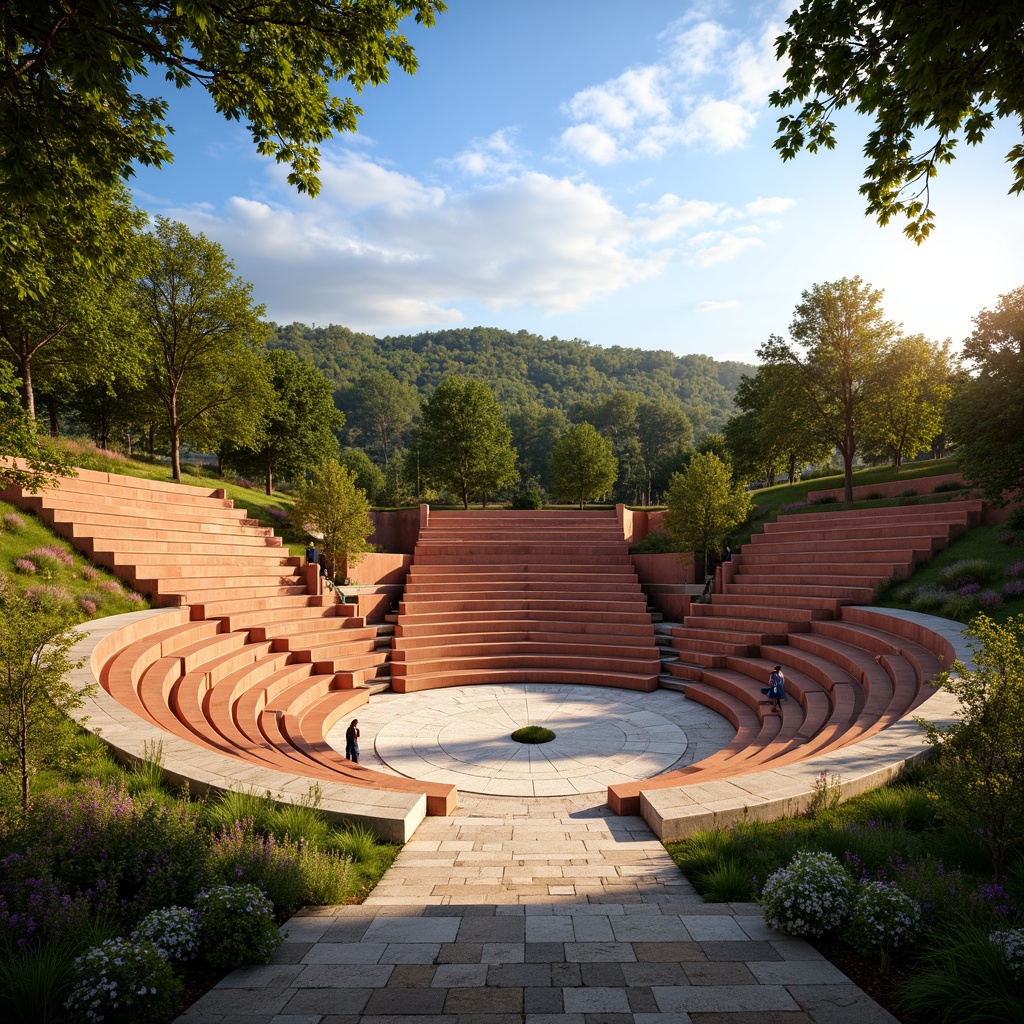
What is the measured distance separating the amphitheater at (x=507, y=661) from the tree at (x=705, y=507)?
1.32m

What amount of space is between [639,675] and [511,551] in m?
9.11

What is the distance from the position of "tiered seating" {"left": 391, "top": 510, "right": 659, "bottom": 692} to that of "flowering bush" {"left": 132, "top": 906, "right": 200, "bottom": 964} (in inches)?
540

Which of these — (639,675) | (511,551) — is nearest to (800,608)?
(639,675)

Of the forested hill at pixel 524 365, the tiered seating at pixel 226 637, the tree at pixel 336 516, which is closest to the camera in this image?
the tiered seating at pixel 226 637

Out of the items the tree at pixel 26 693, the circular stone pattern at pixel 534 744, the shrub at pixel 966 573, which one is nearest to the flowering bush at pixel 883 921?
the circular stone pattern at pixel 534 744

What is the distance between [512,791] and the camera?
11.2 m

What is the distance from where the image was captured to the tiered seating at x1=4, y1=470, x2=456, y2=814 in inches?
421

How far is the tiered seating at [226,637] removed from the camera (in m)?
10.7

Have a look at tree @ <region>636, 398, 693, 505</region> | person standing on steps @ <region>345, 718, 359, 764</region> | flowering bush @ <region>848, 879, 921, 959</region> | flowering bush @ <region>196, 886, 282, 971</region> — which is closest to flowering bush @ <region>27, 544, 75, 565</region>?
person standing on steps @ <region>345, 718, 359, 764</region>

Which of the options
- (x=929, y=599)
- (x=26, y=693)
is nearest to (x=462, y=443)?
(x=929, y=599)

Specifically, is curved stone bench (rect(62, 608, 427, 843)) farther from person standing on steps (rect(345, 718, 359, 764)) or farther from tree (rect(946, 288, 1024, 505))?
tree (rect(946, 288, 1024, 505))

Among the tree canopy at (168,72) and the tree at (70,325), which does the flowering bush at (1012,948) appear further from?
the tree at (70,325)

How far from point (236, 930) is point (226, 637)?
12.1 metres

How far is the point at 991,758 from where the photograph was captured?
203 inches
